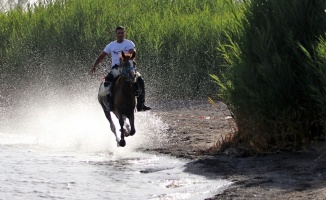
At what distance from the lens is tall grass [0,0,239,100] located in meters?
31.4

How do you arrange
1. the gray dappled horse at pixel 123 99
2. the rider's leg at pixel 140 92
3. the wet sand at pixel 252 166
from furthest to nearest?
the rider's leg at pixel 140 92 < the gray dappled horse at pixel 123 99 < the wet sand at pixel 252 166

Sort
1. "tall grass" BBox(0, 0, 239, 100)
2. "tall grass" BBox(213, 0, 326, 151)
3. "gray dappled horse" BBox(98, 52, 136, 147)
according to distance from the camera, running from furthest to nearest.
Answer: "tall grass" BBox(0, 0, 239, 100), "gray dappled horse" BBox(98, 52, 136, 147), "tall grass" BBox(213, 0, 326, 151)

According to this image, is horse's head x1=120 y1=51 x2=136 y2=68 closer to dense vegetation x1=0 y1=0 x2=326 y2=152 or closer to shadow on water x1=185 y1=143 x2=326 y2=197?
dense vegetation x1=0 y1=0 x2=326 y2=152

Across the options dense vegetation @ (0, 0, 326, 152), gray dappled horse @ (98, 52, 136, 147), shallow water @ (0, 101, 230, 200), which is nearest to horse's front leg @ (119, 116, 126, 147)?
gray dappled horse @ (98, 52, 136, 147)

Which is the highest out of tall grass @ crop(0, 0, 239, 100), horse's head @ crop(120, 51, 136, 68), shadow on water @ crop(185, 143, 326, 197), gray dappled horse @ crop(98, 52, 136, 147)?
tall grass @ crop(0, 0, 239, 100)

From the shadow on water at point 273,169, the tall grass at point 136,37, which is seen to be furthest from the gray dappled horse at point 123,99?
the tall grass at point 136,37

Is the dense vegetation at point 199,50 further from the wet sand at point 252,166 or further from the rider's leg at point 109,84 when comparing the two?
the rider's leg at point 109,84

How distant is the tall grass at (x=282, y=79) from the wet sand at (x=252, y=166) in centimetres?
37

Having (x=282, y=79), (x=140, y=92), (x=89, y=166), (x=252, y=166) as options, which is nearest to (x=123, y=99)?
(x=140, y=92)

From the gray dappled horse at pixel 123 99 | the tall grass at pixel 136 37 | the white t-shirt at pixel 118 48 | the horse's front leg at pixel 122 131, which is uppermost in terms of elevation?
the tall grass at pixel 136 37

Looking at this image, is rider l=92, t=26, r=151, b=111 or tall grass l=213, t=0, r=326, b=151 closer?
tall grass l=213, t=0, r=326, b=151

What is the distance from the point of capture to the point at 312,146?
16562 millimetres

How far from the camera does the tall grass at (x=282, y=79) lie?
659 inches

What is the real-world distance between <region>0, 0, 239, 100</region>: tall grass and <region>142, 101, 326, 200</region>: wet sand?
8289 millimetres
